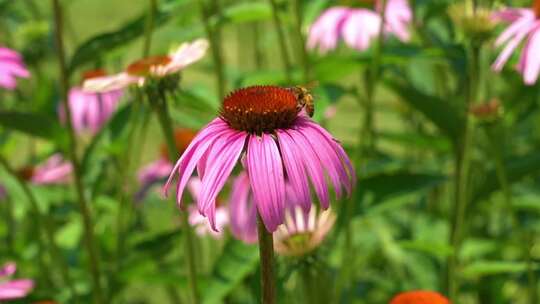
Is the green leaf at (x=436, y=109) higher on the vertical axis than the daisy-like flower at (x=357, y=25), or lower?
lower

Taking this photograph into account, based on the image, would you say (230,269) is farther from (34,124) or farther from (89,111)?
(89,111)

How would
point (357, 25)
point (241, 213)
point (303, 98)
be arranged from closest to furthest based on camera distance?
point (303, 98), point (241, 213), point (357, 25)

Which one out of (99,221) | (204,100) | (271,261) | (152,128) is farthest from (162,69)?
(152,128)

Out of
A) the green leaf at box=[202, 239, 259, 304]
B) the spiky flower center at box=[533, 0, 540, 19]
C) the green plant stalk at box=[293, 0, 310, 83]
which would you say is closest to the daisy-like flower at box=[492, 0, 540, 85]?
the spiky flower center at box=[533, 0, 540, 19]

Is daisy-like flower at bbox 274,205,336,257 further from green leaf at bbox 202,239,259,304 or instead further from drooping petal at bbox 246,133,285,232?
drooping petal at bbox 246,133,285,232

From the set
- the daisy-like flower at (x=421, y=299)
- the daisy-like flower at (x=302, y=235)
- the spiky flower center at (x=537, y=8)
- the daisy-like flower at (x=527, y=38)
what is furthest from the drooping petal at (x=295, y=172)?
the spiky flower center at (x=537, y=8)

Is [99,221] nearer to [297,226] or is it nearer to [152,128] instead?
[297,226]

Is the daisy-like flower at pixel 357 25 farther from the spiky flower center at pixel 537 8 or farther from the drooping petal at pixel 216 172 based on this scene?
the drooping petal at pixel 216 172

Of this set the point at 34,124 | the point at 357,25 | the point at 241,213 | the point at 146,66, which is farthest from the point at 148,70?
the point at 357,25
